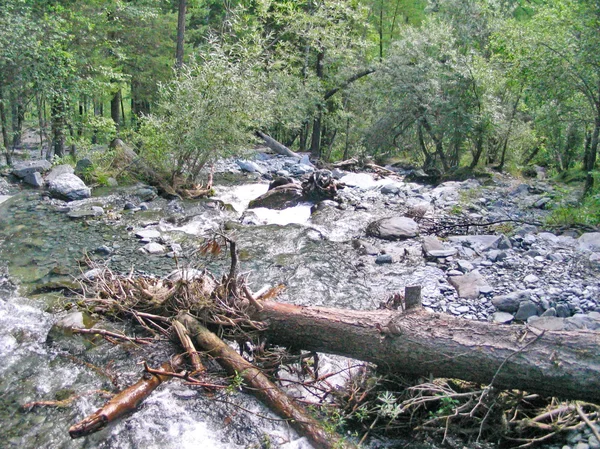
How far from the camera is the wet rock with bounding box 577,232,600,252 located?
7.83 m

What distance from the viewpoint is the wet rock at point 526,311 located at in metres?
5.95

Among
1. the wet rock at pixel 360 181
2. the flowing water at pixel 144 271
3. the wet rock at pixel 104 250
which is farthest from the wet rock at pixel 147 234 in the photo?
the wet rock at pixel 360 181

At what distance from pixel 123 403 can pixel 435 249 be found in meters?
6.11

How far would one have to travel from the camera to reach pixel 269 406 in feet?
13.9

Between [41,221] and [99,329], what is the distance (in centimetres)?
590

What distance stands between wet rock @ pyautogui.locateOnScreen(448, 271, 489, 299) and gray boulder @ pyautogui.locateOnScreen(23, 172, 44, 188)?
11.2m

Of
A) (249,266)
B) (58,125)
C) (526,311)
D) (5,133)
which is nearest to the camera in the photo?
(526,311)

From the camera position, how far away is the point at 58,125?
14648mm

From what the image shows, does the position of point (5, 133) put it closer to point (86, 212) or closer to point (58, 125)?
point (58, 125)

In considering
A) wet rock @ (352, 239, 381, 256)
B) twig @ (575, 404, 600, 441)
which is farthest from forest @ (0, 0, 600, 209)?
twig @ (575, 404, 600, 441)

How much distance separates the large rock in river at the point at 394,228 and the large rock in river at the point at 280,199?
3.11m

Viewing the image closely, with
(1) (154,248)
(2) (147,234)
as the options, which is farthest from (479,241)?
(2) (147,234)

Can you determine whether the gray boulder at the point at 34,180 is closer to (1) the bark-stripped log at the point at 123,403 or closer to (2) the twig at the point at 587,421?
(1) the bark-stripped log at the point at 123,403

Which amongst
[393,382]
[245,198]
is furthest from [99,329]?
[245,198]
